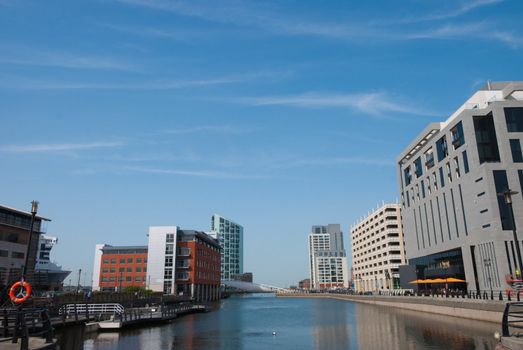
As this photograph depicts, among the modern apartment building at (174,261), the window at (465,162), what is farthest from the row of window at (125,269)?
the window at (465,162)

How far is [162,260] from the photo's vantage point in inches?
4510

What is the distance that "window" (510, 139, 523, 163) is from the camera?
2501 inches

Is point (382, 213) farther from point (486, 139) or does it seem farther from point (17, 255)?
point (17, 255)

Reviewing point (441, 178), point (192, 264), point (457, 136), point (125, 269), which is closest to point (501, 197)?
point (457, 136)

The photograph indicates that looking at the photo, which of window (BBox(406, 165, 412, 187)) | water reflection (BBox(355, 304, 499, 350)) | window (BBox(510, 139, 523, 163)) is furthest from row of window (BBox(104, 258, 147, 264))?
window (BBox(510, 139, 523, 163))

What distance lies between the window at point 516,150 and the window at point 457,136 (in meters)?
7.75

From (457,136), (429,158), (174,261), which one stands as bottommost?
(174,261)

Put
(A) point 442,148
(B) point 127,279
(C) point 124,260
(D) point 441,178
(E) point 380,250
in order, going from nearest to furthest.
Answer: (A) point 442,148 → (D) point 441,178 → (B) point 127,279 → (C) point 124,260 → (E) point 380,250

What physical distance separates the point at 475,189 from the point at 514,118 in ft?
42.6

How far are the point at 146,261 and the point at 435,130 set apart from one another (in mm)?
88386

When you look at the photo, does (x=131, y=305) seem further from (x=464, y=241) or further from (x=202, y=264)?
(x=202, y=264)

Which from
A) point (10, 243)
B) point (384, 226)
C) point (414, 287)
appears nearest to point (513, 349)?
point (10, 243)

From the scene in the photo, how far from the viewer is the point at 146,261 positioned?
122875 millimetres

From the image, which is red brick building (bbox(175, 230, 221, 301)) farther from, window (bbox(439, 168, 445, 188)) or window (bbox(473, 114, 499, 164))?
window (bbox(473, 114, 499, 164))
